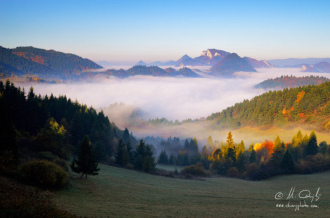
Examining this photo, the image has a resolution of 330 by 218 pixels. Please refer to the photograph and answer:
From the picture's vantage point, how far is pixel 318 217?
74.7ft

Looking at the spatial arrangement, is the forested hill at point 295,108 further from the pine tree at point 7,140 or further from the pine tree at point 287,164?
the pine tree at point 7,140

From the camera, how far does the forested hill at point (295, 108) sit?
134125 millimetres

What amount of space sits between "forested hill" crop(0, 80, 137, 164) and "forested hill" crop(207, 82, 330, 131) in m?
115

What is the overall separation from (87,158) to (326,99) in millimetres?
A: 157618

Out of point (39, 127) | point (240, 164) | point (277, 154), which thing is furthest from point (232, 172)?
point (39, 127)

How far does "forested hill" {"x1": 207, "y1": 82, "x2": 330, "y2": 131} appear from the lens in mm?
134125

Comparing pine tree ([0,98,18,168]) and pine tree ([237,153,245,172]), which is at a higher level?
pine tree ([0,98,18,168])

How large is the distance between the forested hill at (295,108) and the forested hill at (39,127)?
11513cm

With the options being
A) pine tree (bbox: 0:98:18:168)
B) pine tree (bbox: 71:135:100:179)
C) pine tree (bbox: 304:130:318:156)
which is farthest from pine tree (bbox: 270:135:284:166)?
pine tree (bbox: 0:98:18:168)

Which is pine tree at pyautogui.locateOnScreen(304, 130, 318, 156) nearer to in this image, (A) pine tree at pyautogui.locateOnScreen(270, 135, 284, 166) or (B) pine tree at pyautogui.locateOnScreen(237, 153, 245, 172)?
(A) pine tree at pyautogui.locateOnScreen(270, 135, 284, 166)

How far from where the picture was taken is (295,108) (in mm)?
149250

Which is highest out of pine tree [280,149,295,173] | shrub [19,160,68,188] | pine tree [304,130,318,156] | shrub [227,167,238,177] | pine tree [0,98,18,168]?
pine tree [0,98,18,168]

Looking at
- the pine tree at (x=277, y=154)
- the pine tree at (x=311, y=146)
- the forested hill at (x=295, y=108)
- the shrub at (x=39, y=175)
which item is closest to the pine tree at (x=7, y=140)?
the shrub at (x=39, y=175)

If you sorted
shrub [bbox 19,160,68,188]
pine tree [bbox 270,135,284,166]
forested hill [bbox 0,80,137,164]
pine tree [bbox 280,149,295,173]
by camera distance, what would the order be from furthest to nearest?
pine tree [bbox 270,135,284,166]
pine tree [bbox 280,149,295,173]
forested hill [bbox 0,80,137,164]
shrub [bbox 19,160,68,188]
